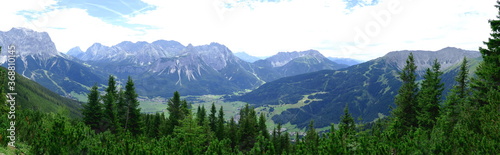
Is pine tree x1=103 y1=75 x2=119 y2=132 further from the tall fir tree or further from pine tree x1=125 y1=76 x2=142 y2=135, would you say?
the tall fir tree

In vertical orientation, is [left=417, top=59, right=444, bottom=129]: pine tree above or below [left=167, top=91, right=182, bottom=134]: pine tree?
above

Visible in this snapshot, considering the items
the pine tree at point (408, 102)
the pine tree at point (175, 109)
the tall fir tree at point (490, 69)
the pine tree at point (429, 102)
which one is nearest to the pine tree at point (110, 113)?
the pine tree at point (175, 109)

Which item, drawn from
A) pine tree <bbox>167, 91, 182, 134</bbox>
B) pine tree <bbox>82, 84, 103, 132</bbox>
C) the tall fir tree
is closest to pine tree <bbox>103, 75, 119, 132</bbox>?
pine tree <bbox>82, 84, 103, 132</bbox>

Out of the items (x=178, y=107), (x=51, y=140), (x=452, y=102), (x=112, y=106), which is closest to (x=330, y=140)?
(x=51, y=140)

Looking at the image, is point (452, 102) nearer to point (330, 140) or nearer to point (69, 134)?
point (330, 140)

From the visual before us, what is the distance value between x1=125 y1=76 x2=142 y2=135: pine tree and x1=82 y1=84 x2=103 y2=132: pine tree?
493 cm

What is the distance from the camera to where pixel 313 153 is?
15.0m

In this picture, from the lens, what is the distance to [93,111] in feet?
117

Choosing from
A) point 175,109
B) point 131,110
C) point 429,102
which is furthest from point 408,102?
point 175,109

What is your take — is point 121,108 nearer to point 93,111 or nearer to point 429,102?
point 93,111

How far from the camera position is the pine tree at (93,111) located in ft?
116

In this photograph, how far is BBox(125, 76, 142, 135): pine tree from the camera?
133 ft

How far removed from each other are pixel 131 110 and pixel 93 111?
651 cm

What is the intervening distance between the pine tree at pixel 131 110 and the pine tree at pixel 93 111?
4.93 metres
